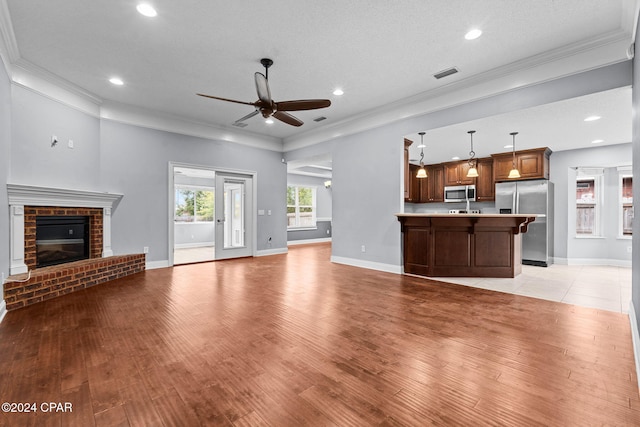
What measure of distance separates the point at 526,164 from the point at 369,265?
4356 millimetres

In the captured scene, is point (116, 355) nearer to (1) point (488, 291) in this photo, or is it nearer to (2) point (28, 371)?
(2) point (28, 371)

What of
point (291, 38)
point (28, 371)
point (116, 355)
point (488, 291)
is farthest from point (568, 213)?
point (28, 371)

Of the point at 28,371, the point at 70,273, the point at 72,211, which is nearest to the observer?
the point at 28,371

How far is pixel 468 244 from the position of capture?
4762 mm

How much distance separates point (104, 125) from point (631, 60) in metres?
7.43

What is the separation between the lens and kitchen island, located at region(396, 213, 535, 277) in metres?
4.65

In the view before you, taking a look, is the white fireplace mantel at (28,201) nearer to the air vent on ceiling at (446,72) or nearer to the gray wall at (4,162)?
the gray wall at (4,162)

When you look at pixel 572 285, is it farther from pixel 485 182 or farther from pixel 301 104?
pixel 301 104

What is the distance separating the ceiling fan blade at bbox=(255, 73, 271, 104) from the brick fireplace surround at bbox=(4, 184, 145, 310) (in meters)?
3.19

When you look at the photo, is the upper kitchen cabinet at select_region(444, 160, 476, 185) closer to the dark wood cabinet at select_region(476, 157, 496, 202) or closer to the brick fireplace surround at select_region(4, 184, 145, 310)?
the dark wood cabinet at select_region(476, 157, 496, 202)

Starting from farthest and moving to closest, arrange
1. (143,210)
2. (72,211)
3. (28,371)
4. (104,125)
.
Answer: (143,210), (104,125), (72,211), (28,371)

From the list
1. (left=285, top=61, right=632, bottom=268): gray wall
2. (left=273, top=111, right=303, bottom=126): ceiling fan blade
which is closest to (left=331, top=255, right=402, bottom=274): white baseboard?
(left=285, top=61, right=632, bottom=268): gray wall

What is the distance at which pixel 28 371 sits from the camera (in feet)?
6.39

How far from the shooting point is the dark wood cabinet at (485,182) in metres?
7.29
